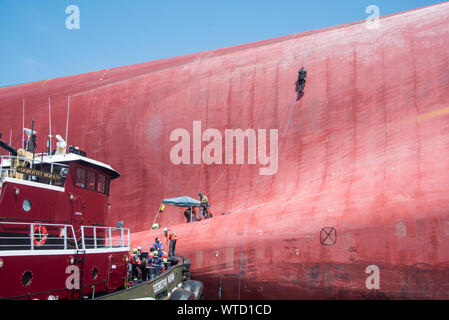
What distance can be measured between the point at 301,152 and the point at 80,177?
889 centimetres

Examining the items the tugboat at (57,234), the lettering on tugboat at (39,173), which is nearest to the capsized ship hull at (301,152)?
the tugboat at (57,234)

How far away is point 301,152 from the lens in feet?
53.5

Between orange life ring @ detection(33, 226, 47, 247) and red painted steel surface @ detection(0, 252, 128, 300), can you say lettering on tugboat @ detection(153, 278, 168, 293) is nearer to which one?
red painted steel surface @ detection(0, 252, 128, 300)

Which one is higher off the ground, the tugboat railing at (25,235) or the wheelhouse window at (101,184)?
the wheelhouse window at (101,184)

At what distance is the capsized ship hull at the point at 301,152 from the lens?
11750 millimetres

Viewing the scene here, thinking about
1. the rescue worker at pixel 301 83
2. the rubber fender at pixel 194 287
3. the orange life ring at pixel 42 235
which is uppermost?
the rescue worker at pixel 301 83

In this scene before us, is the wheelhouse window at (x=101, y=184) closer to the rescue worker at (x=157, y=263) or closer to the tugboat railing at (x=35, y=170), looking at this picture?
the tugboat railing at (x=35, y=170)

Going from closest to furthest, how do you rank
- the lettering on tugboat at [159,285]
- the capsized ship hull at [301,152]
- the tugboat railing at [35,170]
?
the tugboat railing at [35,170], the lettering on tugboat at [159,285], the capsized ship hull at [301,152]

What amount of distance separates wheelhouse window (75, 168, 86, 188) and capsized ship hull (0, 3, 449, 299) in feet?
15.9

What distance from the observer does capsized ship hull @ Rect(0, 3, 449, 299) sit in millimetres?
11750

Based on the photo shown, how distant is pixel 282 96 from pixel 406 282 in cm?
938

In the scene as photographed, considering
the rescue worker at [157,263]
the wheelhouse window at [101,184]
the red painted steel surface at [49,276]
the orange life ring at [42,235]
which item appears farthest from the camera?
the wheelhouse window at [101,184]

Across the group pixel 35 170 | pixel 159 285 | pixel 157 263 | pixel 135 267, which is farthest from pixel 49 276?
pixel 135 267
